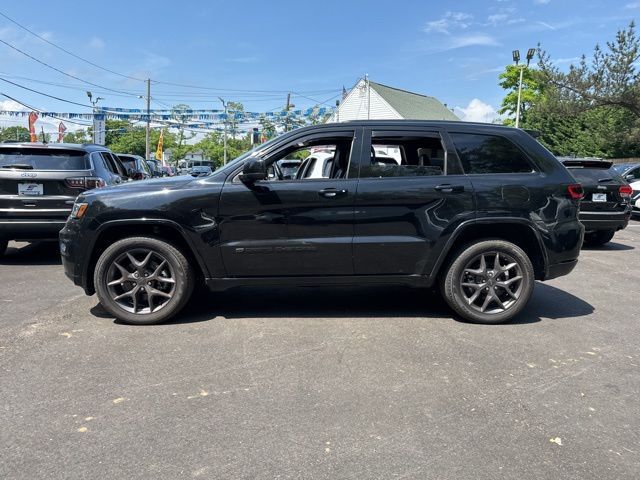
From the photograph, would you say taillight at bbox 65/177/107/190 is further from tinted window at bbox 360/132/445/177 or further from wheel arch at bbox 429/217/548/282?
wheel arch at bbox 429/217/548/282

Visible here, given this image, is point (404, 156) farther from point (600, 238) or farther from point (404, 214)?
point (600, 238)

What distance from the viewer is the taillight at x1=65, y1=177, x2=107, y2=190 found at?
7.17 m

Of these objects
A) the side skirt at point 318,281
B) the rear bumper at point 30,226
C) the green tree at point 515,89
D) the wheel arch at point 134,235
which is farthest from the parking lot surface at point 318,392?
the green tree at point 515,89

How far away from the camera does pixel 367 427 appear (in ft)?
9.47

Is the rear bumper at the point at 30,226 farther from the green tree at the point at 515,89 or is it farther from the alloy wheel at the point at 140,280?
the green tree at the point at 515,89

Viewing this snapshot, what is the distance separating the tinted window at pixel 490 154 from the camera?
477 cm

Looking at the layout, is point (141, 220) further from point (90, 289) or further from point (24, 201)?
point (24, 201)

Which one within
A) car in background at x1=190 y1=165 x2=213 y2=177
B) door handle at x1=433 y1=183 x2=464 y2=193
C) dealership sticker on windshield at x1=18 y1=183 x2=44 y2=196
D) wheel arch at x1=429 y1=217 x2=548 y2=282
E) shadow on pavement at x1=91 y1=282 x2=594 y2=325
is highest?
car in background at x1=190 y1=165 x2=213 y2=177

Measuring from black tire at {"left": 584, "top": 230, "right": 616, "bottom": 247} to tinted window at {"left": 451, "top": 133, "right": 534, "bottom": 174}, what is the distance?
6263 mm

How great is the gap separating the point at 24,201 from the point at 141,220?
3671mm

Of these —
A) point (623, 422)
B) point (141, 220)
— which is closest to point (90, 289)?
point (141, 220)

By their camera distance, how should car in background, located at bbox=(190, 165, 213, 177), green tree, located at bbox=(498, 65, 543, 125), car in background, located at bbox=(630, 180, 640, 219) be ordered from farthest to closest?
green tree, located at bbox=(498, 65, 543, 125) < car in background, located at bbox=(630, 180, 640, 219) < car in background, located at bbox=(190, 165, 213, 177)

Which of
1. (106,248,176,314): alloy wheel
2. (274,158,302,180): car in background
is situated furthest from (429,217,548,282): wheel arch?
(106,248,176,314): alloy wheel

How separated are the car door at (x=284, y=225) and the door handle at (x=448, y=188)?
0.77 meters
